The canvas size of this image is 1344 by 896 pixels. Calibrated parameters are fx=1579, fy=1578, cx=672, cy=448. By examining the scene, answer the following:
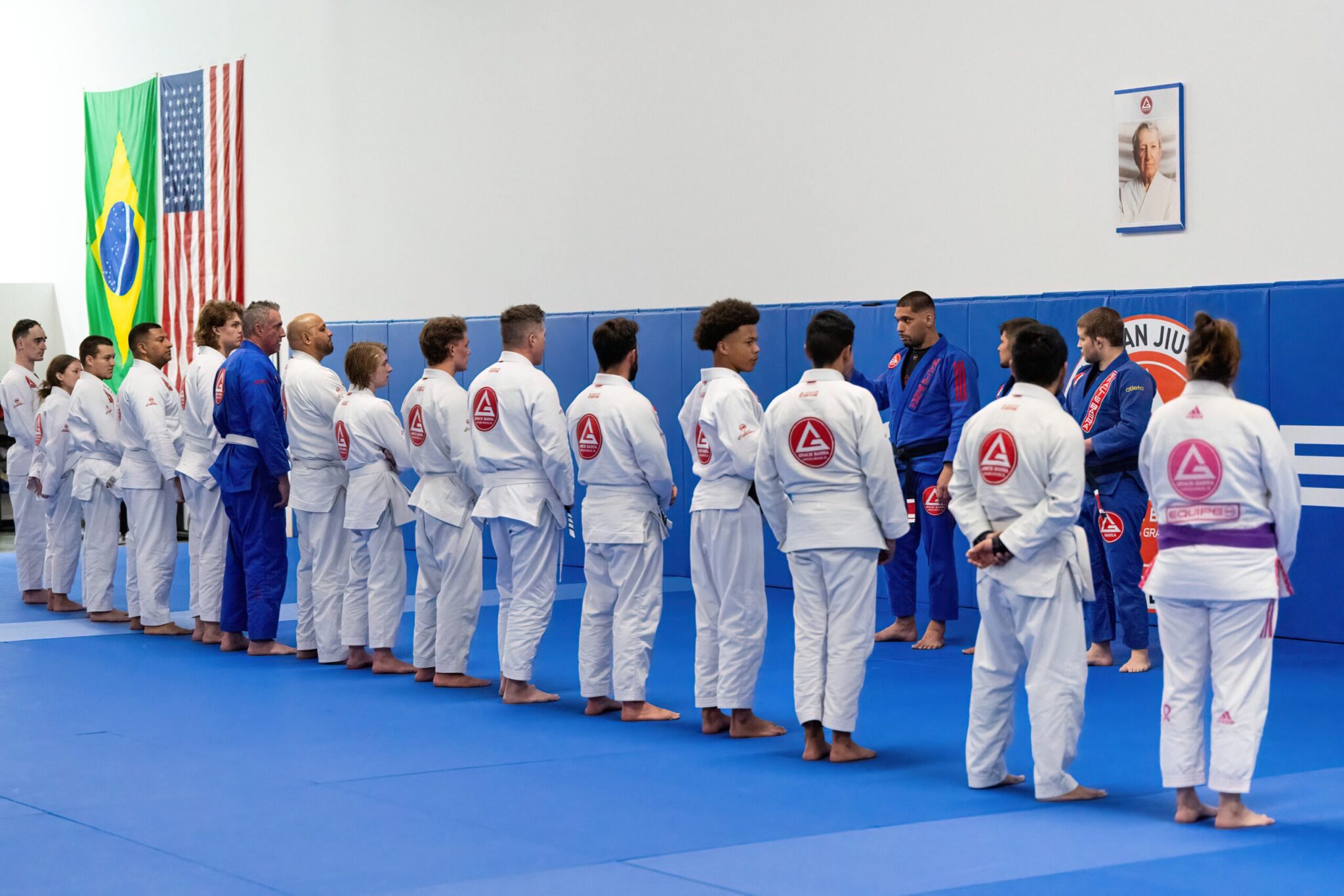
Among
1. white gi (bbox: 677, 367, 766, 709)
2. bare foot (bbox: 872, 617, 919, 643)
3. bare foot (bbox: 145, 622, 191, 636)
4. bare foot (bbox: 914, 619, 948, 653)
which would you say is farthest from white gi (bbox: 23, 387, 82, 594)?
white gi (bbox: 677, 367, 766, 709)

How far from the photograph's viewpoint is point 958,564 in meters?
9.91

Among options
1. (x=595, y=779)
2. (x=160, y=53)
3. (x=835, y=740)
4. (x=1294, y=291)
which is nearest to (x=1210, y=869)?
(x=835, y=740)

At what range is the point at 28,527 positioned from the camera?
36.8 feet

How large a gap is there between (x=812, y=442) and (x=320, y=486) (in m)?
3.39

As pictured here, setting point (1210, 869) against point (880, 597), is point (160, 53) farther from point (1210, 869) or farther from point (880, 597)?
point (1210, 869)

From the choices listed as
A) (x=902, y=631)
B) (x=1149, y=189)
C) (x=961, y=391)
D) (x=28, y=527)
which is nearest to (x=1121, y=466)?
(x=961, y=391)

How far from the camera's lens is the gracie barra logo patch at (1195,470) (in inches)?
189

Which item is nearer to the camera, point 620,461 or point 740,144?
point 620,461

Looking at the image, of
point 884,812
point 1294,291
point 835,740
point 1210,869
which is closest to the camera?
point 1210,869

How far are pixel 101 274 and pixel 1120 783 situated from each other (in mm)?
15164

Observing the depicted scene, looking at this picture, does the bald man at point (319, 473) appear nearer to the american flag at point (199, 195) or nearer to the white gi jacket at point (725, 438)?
the white gi jacket at point (725, 438)

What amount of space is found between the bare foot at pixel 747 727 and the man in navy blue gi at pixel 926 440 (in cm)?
224

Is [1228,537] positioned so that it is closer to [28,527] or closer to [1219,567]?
[1219,567]

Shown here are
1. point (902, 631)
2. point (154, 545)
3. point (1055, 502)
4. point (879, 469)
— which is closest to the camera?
point (1055, 502)
